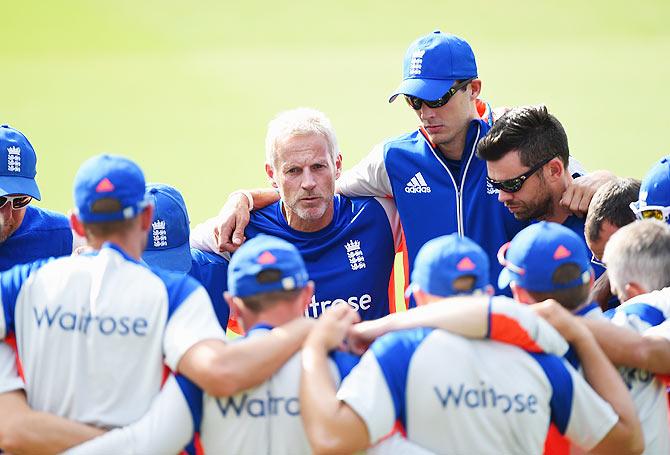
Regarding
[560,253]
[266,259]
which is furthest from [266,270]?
[560,253]

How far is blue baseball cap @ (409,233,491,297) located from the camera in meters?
3.39

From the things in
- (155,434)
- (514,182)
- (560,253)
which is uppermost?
(514,182)

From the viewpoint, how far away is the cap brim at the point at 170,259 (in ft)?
16.3

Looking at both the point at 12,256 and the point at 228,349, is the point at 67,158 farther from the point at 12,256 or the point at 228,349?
the point at 228,349

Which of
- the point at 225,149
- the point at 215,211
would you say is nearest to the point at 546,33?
the point at 225,149

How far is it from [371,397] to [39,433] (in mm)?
1095

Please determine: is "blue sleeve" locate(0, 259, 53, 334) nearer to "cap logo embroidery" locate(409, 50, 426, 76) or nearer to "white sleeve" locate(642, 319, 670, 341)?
"white sleeve" locate(642, 319, 670, 341)

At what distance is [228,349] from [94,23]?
1251 centimetres

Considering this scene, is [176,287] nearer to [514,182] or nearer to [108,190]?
[108,190]

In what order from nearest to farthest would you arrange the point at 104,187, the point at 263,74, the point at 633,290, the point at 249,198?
the point at 104,187, the point at 633,290, the point at 249,198, the point at 263,74

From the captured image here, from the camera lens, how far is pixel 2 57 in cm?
1424

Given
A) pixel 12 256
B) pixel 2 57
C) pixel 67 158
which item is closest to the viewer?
pixel 12 256

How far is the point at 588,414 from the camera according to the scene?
3.42m

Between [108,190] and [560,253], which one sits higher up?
[108,190]
